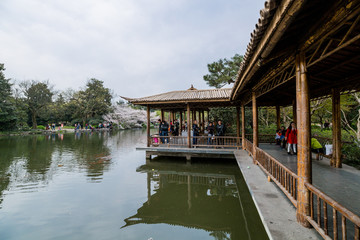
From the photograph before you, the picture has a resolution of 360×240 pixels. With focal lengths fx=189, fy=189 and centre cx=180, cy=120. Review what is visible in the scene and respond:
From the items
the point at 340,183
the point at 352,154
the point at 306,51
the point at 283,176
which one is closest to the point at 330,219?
the point at 283,176

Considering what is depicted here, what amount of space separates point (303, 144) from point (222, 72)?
2219 centimetres

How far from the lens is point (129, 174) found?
312 inches

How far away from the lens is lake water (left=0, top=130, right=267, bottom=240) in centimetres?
387

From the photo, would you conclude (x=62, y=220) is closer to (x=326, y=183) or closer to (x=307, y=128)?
(x=307, y=128)

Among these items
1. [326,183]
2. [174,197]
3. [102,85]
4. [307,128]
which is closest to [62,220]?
[174,197]

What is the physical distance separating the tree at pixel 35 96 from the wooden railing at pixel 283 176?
40619 mm

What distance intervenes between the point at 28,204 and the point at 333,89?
9333 mm

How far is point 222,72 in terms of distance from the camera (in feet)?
77.9

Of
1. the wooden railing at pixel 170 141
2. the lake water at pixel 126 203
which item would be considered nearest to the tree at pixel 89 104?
the lake water at pixel 126 203

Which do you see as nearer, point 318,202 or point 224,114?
point 318,202

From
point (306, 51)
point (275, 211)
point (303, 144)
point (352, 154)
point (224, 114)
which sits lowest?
point (275, 211)

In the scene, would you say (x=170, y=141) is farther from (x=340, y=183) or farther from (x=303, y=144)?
(x=303, y=144)

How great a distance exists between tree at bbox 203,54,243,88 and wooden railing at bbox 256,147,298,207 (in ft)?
60.2

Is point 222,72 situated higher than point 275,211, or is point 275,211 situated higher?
point 222,72
